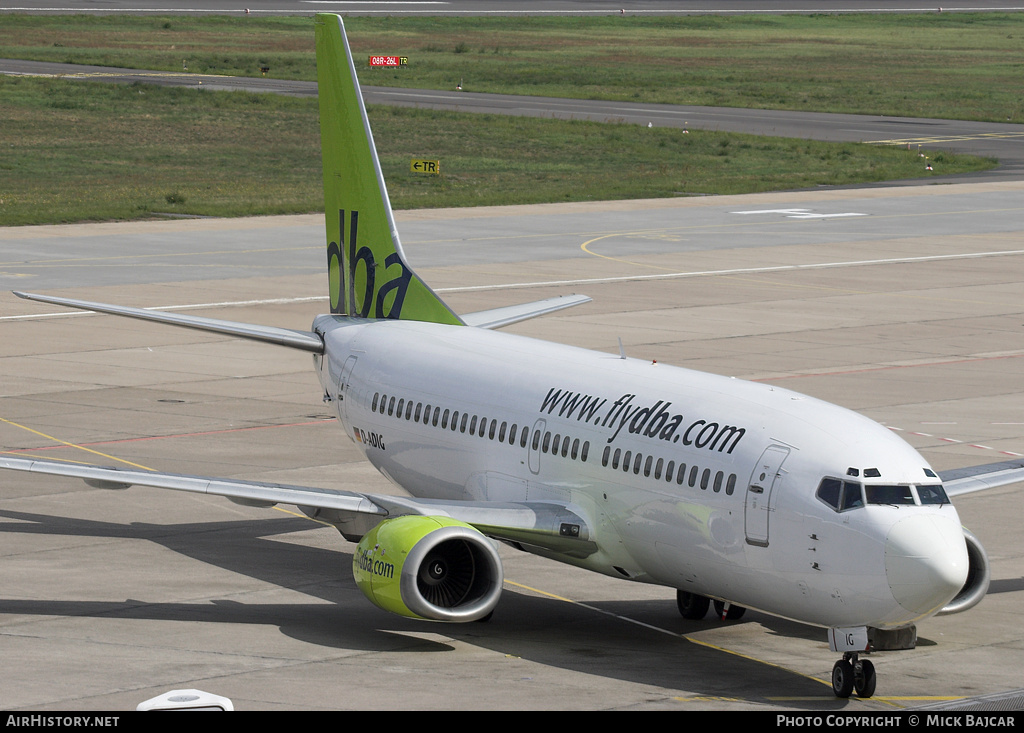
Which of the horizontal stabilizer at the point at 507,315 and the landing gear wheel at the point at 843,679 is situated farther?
the horizontal stabilizer at the point at 507,315

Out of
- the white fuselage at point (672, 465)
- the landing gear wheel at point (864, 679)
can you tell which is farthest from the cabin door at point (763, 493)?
the landing gear wheel at point (864, 679)

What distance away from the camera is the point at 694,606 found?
25.1 metres

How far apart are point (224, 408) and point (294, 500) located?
17.7 metres

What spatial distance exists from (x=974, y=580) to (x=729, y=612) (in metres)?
4.05

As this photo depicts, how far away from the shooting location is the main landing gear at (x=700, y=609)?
25.0 metres

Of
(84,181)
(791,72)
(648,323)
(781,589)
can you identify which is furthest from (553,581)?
(791,72)

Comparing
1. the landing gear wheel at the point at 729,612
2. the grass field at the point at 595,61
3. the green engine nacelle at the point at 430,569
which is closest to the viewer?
the green engine nacelle at the point at 430,569

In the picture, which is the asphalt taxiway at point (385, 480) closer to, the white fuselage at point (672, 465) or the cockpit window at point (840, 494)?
the white fuselage at point (672, 465)

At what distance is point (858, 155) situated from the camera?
107938 millimetres

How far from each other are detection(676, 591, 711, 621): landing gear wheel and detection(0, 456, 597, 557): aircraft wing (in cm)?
178

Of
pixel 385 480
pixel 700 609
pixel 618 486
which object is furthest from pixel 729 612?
pixel 385 480

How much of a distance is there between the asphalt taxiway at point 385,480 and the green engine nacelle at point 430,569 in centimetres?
81

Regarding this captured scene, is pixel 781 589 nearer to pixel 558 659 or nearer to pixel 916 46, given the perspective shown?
pixel 558 659

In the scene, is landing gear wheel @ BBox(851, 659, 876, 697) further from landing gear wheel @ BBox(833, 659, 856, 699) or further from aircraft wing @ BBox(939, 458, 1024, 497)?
aircraft wing @ BBox(939, 458, 1024, 497)
